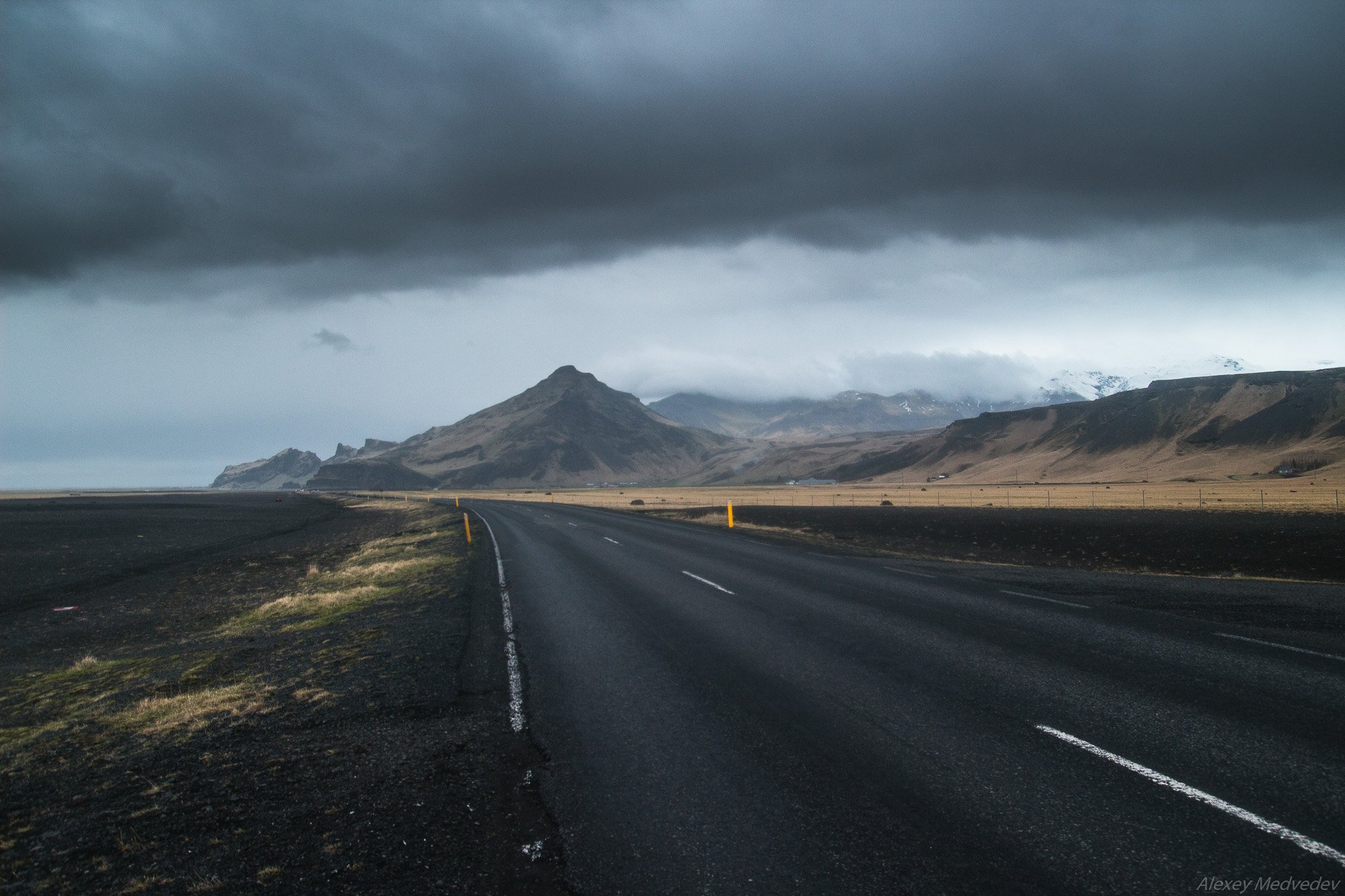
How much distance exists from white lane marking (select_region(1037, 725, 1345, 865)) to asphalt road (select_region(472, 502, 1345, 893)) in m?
0.02

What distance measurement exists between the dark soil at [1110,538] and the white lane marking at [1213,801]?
18.4 meters

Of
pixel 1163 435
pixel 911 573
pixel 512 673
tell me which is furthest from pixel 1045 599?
pixel 1163 435

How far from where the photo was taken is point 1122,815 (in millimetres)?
4797

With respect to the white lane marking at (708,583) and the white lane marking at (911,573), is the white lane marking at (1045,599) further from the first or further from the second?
the white lane marking at (708,583)

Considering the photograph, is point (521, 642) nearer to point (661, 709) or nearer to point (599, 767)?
point (661, 709)

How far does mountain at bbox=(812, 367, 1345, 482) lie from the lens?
12144 cm

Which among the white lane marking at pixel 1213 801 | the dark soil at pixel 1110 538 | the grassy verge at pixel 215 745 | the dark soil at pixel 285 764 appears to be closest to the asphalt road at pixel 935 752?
the white lane marking at pixel 1213 801

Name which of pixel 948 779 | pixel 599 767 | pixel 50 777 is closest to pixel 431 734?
pixel 599 767

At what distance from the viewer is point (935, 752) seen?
235 inches

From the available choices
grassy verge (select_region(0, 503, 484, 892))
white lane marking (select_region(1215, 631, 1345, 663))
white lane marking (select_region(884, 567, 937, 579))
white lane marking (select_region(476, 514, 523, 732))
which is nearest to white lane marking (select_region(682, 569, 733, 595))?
white lane marking (select_region(476, 514, 523, 732))

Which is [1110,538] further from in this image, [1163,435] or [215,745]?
[1163,435]

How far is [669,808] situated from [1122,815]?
3098mm

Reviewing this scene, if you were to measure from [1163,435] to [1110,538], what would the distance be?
148 m

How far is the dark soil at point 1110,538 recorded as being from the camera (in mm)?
23016
